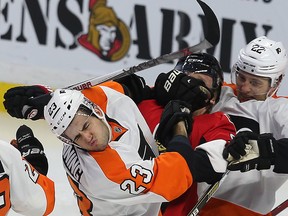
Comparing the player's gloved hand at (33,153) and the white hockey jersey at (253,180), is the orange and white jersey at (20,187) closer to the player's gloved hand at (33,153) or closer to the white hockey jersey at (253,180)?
the player's gloved hand at (33,153)

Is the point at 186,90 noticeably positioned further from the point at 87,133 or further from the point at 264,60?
the point at 87,133

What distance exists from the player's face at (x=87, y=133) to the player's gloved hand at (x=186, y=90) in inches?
15.3

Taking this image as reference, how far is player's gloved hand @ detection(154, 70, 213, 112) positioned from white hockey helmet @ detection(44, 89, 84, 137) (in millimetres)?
399

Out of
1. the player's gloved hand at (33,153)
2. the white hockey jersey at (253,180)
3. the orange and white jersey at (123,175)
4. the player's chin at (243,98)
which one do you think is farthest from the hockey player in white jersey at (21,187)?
the player's chin at (243,98)

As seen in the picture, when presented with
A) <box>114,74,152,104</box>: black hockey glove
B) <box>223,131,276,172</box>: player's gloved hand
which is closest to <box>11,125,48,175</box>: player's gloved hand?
<box>114,74,152,104</box>: black hockey glove

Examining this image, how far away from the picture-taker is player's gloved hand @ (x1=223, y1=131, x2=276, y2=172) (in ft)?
8.16

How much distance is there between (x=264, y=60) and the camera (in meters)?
2.91

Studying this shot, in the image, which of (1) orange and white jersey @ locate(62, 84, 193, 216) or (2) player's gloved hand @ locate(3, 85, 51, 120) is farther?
(2) player's gloved hand @ locate(3, 85, 51, 120)

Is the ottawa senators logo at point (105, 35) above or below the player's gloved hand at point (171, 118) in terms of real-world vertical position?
below

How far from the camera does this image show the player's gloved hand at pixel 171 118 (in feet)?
8.39

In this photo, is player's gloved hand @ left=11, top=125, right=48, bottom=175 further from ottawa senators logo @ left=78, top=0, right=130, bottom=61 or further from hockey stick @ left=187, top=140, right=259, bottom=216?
ottawa senators logo @ left=78, top=0, right=130, bottom=61

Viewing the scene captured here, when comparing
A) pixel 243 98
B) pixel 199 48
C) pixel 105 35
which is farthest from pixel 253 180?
pixel 105 35

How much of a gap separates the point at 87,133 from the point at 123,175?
0.16 metres

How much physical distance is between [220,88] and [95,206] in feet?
2.02
